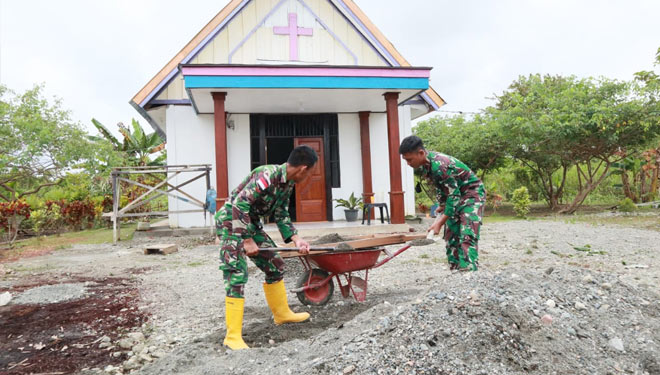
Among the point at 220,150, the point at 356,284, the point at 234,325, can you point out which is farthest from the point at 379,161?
the point at 234,325

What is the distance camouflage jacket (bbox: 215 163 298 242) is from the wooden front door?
6.52m

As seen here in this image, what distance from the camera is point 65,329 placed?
3.47 metres

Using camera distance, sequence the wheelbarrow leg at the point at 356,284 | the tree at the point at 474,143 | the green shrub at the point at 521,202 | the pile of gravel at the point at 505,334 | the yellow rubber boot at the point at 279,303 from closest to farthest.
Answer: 1. the pile of gravel at the point at 505,334
2. the yellow rubber boot at the point at 279,303
3. the wheelbarrow leg at the point at 356,284
4. the green shrub at the point at 521,202
5. the tree at the point at 474,143

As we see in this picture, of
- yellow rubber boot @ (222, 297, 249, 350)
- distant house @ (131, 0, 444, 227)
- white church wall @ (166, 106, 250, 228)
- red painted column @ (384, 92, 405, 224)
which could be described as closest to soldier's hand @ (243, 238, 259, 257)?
yellow rubber boot @ (222, 297, 249, 350)

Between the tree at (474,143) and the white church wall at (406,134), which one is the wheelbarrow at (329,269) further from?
the tree at (474,143)

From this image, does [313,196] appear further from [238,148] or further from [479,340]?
[479,340]

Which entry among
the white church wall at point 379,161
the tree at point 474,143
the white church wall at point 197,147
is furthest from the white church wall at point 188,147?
A: the tree at point 474,143

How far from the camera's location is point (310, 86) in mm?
7586

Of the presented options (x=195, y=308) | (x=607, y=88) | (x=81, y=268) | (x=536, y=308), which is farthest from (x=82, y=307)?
(x=607, y=88)

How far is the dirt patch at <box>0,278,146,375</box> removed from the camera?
2777mm

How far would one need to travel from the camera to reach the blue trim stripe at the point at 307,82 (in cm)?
720

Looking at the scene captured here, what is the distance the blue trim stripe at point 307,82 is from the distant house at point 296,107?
0.57m

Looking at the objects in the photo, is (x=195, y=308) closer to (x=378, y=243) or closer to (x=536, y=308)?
(x=378, y=243)

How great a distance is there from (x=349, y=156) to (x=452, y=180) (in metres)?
6.65
